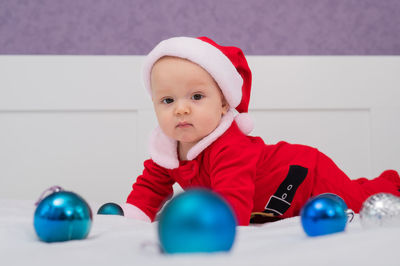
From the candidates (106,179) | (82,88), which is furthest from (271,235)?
(82,88)

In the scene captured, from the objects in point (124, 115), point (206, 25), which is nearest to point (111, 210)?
point (124, 115)

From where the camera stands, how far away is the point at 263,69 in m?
1.83

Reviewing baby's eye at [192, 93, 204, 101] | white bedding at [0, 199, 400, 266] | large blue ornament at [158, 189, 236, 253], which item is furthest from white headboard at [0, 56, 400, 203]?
large blue ornament at [158, 189, 236, 253]

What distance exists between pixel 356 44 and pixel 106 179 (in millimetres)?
1211

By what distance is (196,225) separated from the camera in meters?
0.45

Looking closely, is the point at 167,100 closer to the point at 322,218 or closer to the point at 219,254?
the point at 322,218

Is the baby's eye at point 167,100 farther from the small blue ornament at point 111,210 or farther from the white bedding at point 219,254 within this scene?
the white bedding at point 219,254

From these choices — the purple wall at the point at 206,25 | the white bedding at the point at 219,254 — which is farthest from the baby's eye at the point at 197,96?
the purple wall at the point at 206,25

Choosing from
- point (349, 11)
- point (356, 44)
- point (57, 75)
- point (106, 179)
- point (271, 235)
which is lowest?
point (271, 235)

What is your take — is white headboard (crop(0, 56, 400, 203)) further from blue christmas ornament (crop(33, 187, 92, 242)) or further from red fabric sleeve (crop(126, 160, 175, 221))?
blue christmas ornament (crop(33, 187, 92, 242))

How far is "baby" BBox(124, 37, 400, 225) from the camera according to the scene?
1033 millimetres

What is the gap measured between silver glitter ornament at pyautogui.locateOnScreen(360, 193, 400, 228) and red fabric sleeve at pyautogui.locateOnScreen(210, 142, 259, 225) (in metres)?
0.31

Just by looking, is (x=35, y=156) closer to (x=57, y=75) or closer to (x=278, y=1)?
(x=57, y=75)

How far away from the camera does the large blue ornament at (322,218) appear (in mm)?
625
